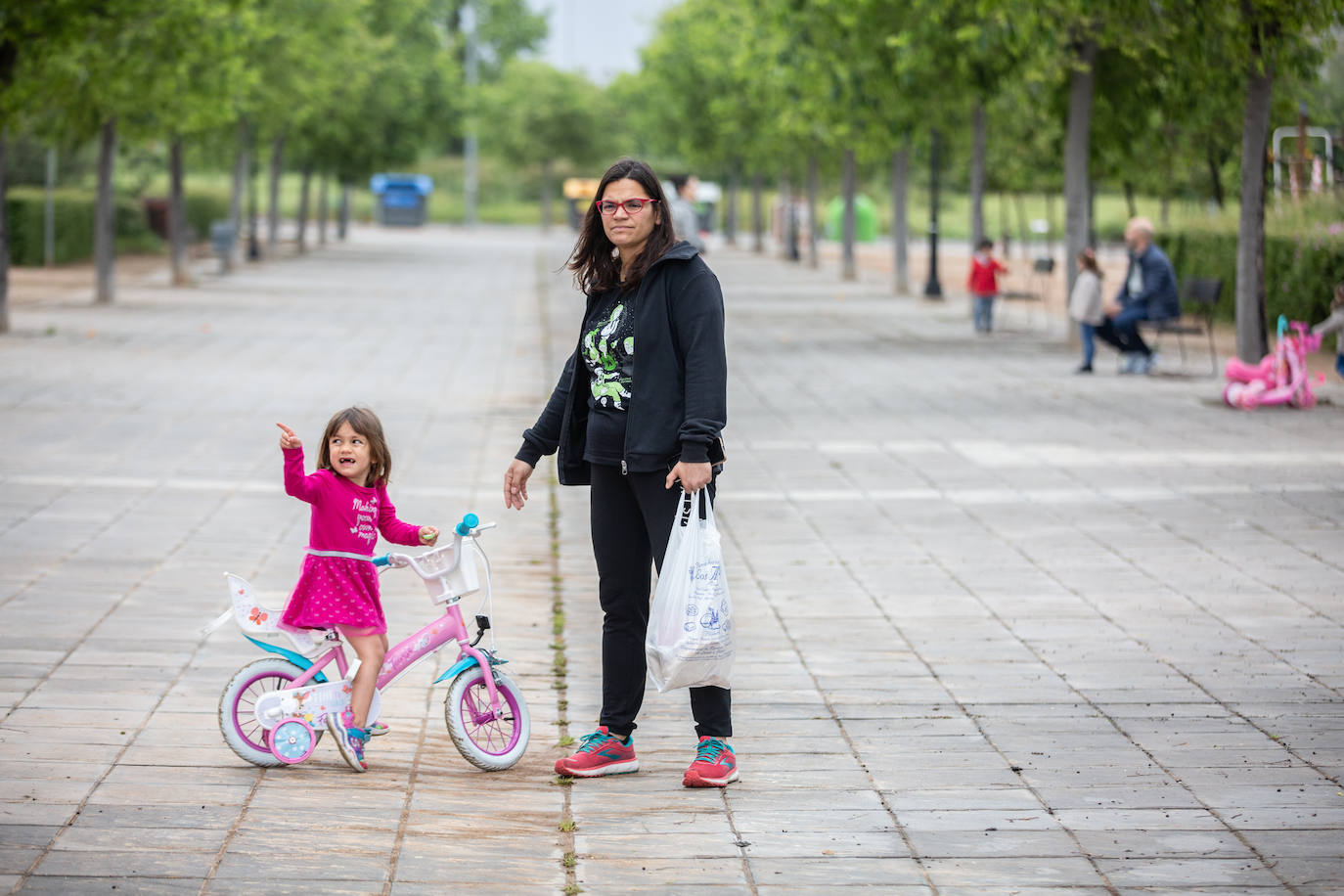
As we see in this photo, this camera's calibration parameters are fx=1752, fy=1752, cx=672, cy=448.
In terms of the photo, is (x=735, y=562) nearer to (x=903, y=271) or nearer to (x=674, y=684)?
(x=674, y=684)

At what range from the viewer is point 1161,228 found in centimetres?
3016

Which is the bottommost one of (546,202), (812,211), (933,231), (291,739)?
(291,739)

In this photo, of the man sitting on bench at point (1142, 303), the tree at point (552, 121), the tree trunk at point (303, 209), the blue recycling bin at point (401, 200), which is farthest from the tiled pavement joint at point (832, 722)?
the tree at point (552, 121)

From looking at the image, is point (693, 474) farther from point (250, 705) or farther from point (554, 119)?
point (554, 119)

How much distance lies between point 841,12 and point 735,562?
13.7 metres

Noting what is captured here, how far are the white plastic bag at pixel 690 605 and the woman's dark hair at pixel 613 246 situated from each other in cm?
69

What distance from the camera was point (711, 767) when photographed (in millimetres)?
5023

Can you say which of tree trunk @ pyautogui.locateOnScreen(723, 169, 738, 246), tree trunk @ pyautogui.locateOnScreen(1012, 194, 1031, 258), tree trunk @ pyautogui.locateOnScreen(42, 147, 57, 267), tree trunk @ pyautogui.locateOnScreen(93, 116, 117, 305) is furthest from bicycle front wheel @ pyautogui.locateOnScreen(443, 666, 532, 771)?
tree trunk @ pyautogui.locateOnScreen(723, 169, 738, 246)

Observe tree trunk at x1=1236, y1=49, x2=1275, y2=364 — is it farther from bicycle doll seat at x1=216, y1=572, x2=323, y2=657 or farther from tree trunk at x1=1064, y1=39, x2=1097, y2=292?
bicycle doll seat at x1=216, y1=572, x2=323, y2=657

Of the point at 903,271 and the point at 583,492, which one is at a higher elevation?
the point at 903,271

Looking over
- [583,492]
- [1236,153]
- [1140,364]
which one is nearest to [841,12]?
[1140,364]

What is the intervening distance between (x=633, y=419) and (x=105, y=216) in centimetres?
2214

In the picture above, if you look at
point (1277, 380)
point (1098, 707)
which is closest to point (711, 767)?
point (1098, 707)

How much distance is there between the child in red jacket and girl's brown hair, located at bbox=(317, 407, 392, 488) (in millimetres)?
18068
